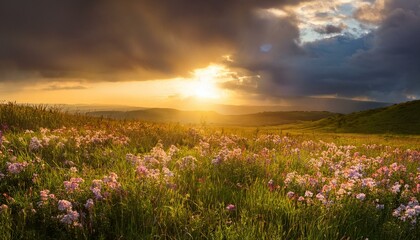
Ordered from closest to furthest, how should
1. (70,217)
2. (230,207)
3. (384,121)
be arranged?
(70,217), (230,207), (384,121)

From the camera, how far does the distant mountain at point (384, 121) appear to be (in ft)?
220

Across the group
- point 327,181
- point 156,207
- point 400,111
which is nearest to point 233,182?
point 327,181

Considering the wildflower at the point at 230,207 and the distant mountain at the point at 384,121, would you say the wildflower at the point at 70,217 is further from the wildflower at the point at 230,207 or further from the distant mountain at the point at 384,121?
the distant mountain at the point at 384,121

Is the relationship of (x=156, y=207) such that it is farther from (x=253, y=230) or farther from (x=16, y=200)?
(x=16, y=200)

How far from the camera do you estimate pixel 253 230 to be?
465cm

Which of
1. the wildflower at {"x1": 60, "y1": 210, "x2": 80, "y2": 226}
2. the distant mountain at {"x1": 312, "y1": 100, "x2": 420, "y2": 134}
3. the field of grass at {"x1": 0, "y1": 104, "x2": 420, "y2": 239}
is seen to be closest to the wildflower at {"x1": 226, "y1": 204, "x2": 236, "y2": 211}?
the field of grass at {"x1": 0, "y1": 104, "x2": 420, "y2": 239}

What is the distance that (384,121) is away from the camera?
75.4 meters

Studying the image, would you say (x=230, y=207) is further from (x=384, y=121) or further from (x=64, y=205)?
(x=384, y=121)

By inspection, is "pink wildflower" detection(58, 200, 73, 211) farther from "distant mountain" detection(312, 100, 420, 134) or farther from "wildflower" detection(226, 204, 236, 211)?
"distant mountain" detection(312, 100, 420, 134)

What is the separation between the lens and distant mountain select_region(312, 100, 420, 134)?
67.0 metres

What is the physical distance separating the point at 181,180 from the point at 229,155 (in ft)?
7.02

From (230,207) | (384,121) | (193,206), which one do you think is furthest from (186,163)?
(384,121)

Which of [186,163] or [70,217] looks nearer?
[70,217]

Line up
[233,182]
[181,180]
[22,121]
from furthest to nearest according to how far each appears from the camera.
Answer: [22,121] → [233,182] → [181,180]
